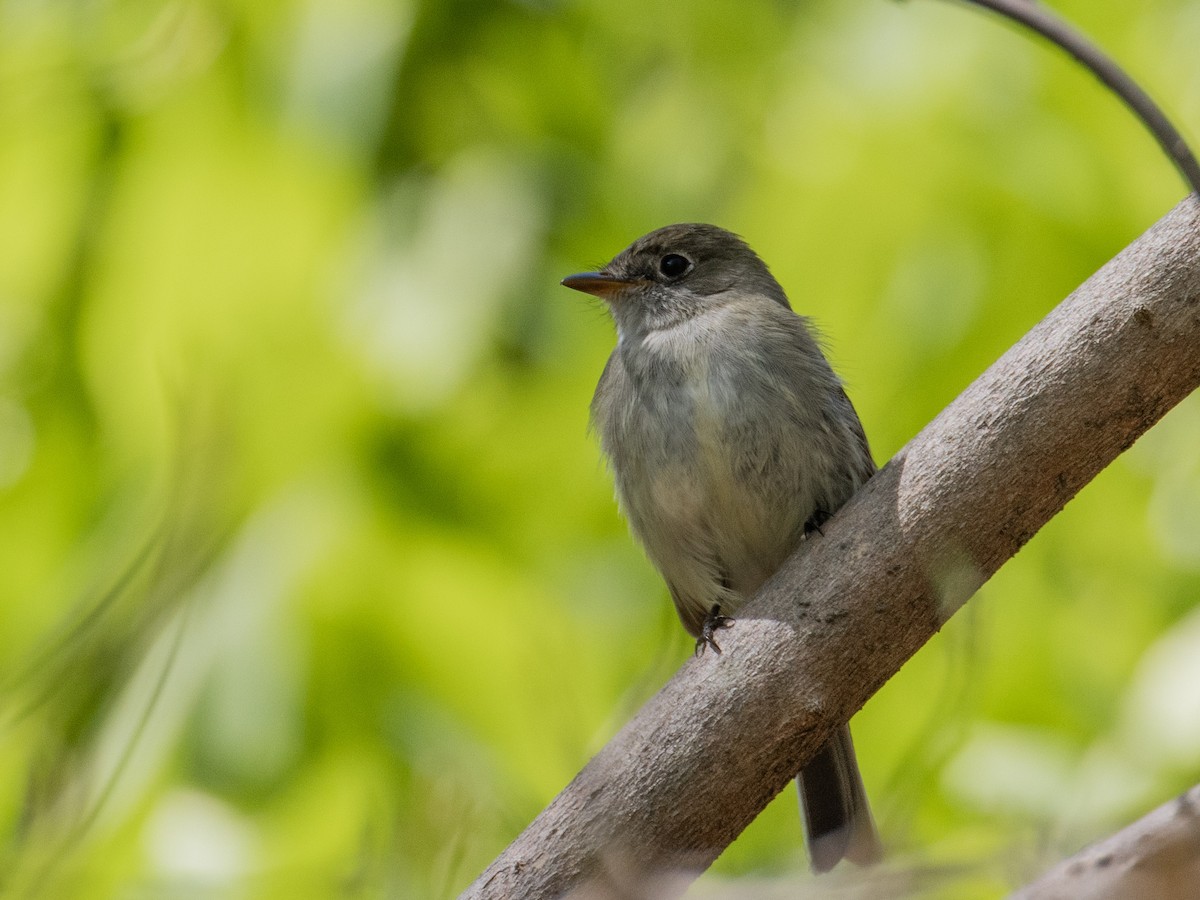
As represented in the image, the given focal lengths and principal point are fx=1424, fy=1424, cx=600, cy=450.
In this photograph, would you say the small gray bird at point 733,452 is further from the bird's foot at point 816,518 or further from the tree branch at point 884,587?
the tree branch at point 884,587

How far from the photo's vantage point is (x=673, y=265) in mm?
4297

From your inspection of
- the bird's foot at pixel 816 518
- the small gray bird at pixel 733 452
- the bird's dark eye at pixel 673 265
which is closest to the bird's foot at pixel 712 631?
the small gray bird at pixel 733 452

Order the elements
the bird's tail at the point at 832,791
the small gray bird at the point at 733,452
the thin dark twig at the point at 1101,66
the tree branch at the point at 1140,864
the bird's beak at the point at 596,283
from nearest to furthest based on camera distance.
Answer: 1. the tree branch at the point at 1140,864
2. the thin dark twig at the point at 1101,66
3. the small gray bird at the point at 733,452
4. the bird's tail at the point at 832,791
5. the bird's beak at the point at 596,283

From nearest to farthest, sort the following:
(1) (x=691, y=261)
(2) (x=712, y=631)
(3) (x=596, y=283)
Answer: (2) (x=712, y=631) < (3) (x=596, y=283) < (1) (x=691, y=261)

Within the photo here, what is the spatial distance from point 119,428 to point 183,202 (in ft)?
2.35

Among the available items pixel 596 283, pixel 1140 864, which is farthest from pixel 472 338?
pixel 1140 864

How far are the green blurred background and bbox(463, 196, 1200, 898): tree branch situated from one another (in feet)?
3.66

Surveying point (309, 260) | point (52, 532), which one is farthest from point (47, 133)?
point (52, 532)

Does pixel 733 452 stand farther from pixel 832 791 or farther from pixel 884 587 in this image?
pixel 884 587

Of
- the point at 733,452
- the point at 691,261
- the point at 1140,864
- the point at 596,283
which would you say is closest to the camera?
the point at 1140,864

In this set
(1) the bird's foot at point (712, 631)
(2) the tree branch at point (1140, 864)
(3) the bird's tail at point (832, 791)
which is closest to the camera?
(2) the tree branch at point (1140, 864)

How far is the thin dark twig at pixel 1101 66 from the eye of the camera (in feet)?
5.66

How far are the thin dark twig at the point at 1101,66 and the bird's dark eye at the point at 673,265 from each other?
8.17ft

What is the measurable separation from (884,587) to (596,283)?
1830 mm
